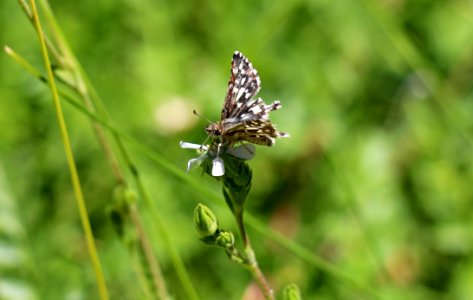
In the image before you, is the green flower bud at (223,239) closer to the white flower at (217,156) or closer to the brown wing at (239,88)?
the white flower at (217,156)

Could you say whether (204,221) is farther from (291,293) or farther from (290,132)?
(290,132)

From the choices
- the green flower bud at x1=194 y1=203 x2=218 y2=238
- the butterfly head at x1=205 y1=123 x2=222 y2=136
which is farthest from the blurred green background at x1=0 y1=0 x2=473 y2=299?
the green flower bud at x1=194 y1=203 x2=218 y2=238

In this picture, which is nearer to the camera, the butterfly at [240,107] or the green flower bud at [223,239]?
the green flower bud at [223,239]

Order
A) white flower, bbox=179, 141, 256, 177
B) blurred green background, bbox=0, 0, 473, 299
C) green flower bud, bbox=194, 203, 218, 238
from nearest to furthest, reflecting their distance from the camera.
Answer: green flower bud, bbox=194, 203, 218, 238 → white flower, bbox=179, 141, 256, 177 → blurred green background, bbox=0, 0, 473, 299

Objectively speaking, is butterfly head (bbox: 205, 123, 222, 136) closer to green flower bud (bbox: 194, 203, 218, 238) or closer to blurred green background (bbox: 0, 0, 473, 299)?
green flower bud (bbox: 194, 203, 218, 238)

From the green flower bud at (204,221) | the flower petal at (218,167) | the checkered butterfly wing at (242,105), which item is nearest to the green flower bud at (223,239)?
the green flower bud at (204,221)
